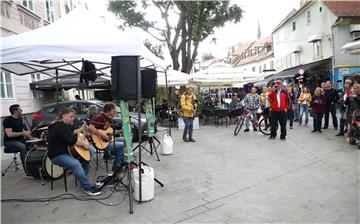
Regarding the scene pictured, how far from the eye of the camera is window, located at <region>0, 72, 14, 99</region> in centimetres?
1101

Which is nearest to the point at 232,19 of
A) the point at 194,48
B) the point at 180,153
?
the point at 194,48

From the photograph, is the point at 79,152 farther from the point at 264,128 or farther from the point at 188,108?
the point at 264,128

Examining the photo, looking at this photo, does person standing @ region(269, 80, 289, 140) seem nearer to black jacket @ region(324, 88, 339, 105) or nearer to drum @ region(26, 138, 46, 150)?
black jacket @ region(324, 88, 339, 105)

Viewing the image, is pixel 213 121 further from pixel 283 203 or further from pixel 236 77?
pixel 283 203

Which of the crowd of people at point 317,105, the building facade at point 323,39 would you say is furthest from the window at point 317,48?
the crowd of people at point 317,105

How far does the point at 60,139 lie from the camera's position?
4.89 metres

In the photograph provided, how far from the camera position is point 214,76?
12969 millimetres

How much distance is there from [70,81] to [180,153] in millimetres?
8728

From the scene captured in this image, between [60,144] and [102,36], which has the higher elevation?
[102,36]

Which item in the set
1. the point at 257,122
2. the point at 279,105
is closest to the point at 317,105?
the point at 279,105

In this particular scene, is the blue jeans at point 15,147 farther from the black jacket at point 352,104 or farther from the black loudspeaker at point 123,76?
the black jacket at point 352,104

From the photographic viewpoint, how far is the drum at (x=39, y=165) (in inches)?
227

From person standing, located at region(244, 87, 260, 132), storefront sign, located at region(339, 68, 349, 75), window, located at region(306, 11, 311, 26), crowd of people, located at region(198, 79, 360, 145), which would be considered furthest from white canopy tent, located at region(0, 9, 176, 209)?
window, located at region(306, 11, 311, 26)

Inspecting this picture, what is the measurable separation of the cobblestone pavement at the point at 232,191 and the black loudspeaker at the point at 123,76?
5.44ft
